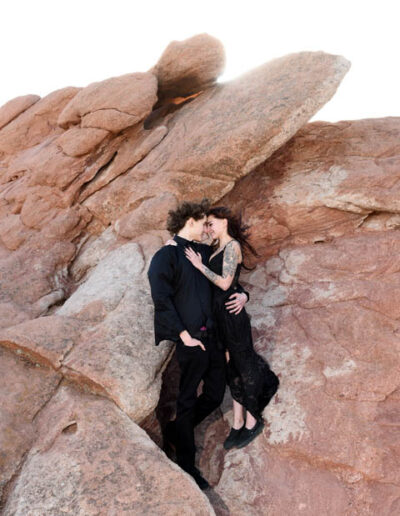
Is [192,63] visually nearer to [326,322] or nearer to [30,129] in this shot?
[30,129]

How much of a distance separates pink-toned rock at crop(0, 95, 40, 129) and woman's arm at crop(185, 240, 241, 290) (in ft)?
30.3

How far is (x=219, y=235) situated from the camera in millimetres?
5492

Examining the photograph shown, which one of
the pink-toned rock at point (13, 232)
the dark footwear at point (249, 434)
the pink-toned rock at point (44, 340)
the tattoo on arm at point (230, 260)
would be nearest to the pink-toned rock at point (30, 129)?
the pink-toned rock at point (13, 232)

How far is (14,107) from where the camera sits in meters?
11.5

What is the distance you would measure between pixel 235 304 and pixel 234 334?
1.40 ft

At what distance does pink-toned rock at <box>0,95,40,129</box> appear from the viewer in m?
11.5

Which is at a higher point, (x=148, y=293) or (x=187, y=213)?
(x=187, y=213)

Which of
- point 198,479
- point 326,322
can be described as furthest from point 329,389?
point 198,479

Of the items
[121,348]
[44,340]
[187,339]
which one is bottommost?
[121,348]

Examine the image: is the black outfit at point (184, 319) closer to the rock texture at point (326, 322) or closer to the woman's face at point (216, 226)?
the woman's face at point (216, 226)

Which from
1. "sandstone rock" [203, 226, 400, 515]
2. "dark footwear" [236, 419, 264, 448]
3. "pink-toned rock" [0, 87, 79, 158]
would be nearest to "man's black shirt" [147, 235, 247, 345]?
"dark footwear" [236, 419, 264, 448]

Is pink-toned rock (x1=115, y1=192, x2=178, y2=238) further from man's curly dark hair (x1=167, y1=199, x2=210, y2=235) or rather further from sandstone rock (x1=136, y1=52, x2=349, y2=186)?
man's curly dark hair (x1=167, y1=199, x2=210, y2=235)

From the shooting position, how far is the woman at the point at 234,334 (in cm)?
516

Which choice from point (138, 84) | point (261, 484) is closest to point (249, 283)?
point (261, 484)
